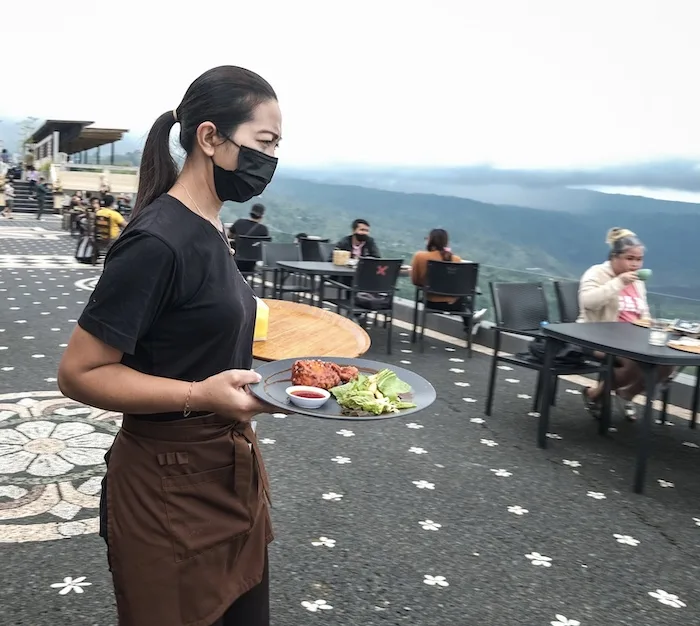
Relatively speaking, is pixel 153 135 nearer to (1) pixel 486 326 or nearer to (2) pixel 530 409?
(2) pixel 530 409

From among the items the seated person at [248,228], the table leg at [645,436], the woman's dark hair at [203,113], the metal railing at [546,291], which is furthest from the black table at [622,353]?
the seated person at [248,228]

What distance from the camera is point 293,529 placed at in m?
2.73

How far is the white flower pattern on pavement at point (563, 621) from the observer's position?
2223 mm

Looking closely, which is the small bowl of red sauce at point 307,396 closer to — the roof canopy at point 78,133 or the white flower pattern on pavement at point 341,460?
the white flower pattern on pavement at point 341,460

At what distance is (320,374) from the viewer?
1.33 meters

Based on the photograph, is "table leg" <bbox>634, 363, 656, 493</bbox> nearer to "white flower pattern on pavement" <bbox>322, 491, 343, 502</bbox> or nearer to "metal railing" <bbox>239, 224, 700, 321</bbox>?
"metal railing" <bbox>239, 224, 700, 321</bbox>

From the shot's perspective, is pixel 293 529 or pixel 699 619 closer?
pixel 699 619

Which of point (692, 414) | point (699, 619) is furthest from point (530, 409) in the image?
point (699, 619)

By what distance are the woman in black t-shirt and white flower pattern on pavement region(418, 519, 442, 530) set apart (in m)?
1.71

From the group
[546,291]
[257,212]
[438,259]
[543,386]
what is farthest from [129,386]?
[257,212]

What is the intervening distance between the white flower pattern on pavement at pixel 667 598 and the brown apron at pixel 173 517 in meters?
1.89

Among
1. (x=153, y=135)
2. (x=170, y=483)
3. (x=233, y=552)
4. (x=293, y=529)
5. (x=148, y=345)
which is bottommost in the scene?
(x=293, y=529)

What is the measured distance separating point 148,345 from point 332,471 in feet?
7.95

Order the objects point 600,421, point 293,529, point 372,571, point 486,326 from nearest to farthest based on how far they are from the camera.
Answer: point 372,571 → point 293,529 → point 600,421 → point 486,326
